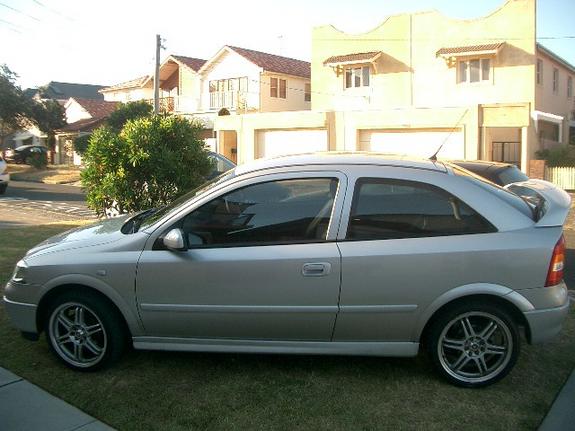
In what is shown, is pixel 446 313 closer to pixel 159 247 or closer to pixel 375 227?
pixel 375 227

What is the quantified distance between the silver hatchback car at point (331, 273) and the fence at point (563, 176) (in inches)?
840

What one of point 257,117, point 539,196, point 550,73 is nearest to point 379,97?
point 257,117

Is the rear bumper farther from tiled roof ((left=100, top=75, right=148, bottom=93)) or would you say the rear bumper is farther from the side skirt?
tiled roof ((left=100, top=75, right=148, bottom=93))

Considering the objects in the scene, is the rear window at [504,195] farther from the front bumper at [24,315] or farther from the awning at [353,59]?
the awning at [353,59]

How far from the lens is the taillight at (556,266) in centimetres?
398

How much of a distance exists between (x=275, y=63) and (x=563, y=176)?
71.5ft

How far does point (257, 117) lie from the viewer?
32.2 m

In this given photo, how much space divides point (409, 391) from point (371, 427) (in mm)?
588

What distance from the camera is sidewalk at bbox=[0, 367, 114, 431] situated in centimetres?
361

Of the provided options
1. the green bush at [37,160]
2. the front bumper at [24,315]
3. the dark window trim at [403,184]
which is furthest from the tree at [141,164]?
the green bush at [37,160]

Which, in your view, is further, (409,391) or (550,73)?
(550,73)

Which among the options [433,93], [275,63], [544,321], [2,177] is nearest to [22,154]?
[275,63]

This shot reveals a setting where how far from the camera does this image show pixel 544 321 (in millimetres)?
4031

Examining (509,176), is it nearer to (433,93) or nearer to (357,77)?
(433,93)
